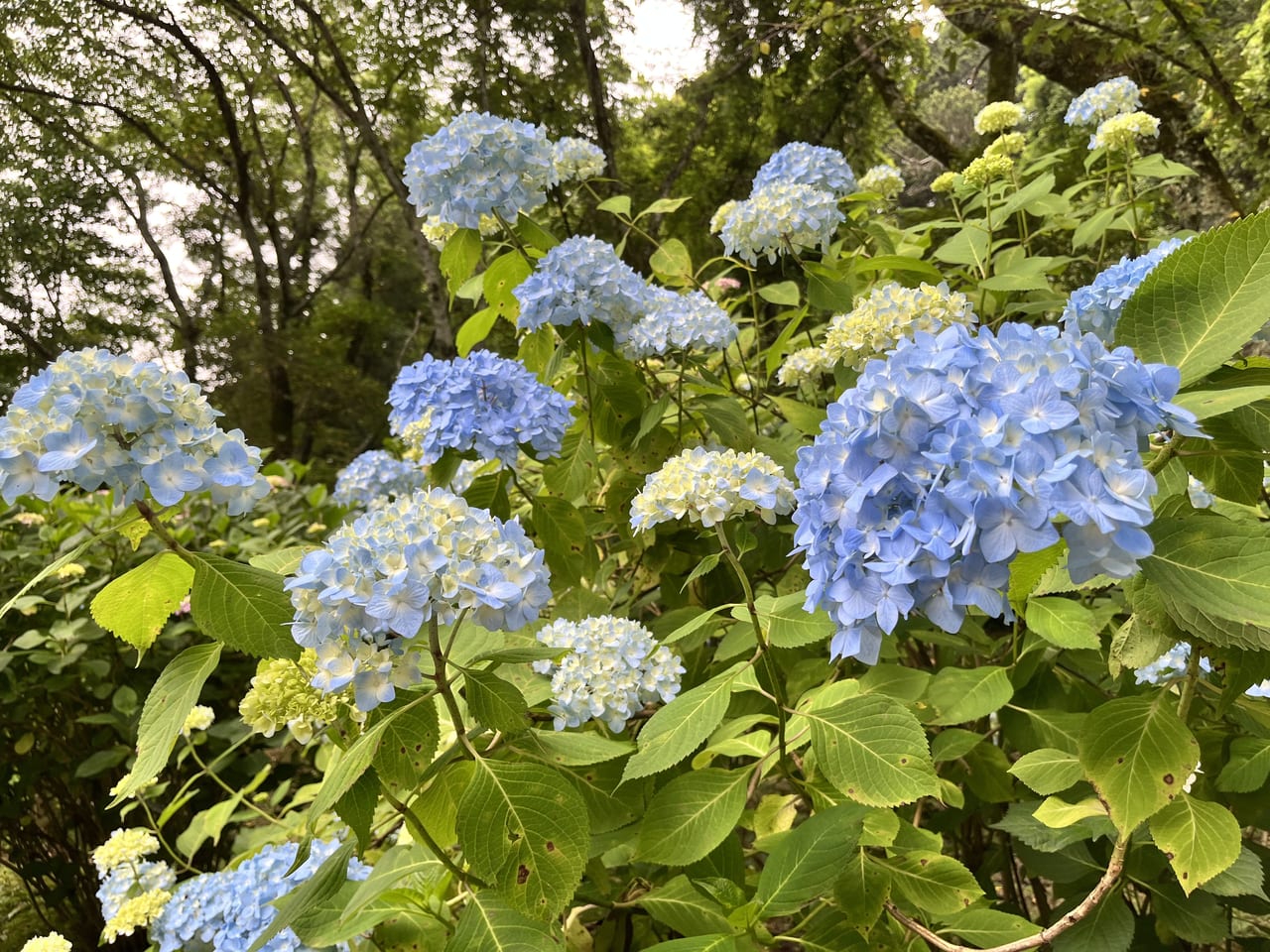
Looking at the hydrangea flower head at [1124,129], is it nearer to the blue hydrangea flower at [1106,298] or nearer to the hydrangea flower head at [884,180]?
the hydrangea flower head at [884,180]

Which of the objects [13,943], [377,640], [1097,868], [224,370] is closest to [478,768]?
[377,640]

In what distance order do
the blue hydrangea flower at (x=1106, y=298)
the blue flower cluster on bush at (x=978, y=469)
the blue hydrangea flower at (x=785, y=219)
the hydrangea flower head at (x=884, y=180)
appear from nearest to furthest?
1. the blue flower cluster on bush at (x=978, y=469)
2. the blue hydrangea flower at (x=1106, y=298)
3. the blue hydrangea flower at (x=785, y=219)
4. the hydrangea flower head at (x=884, y=180)

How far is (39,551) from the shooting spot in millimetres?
2980

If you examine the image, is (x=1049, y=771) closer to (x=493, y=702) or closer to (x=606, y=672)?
(x=606, y=672)

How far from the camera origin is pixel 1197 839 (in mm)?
897

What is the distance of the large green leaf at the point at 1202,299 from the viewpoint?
2.40ft

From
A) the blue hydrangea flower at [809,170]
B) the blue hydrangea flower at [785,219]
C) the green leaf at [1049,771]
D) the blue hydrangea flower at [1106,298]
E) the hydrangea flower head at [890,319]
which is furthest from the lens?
the blue hydrangea flower at [809,170]

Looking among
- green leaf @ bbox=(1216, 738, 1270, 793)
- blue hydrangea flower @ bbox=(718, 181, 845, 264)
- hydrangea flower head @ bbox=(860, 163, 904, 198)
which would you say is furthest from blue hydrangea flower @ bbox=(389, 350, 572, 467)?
hydrangea flower head @ bbox=(860, 163, 904, 198)

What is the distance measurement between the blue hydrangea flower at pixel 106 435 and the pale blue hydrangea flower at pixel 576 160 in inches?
62.9

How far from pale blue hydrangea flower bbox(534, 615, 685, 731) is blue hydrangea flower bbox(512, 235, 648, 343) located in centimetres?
72

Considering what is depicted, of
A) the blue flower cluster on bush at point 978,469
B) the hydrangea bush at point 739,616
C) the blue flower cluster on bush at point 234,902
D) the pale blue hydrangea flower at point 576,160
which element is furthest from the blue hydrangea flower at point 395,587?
the pale blue hydrangea flower at point 576,160

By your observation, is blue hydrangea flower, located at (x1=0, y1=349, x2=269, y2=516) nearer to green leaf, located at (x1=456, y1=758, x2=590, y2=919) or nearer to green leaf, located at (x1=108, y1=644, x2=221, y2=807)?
green leaf, located at (x1=108, y1=644, x2=221, y2=807)

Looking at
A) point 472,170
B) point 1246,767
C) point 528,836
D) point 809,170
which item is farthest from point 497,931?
point 809,170

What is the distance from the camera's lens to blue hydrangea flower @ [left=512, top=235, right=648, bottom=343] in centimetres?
172
